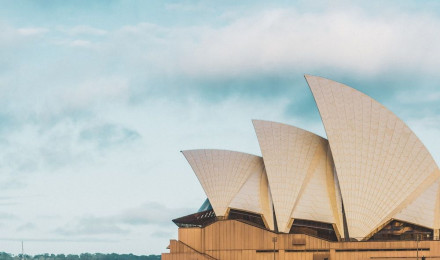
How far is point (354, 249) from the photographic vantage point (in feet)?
264

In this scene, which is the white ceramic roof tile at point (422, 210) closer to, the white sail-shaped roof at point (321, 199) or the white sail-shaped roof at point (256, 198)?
the white sail-shaped roof at point (321, 199)

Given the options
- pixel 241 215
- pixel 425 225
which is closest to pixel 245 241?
pixel 241 215

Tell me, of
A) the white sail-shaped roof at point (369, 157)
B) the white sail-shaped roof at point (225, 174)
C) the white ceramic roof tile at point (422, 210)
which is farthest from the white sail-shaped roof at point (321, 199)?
the white ceramic roof tile at point (422, 210)

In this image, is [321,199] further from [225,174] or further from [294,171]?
[225,174]

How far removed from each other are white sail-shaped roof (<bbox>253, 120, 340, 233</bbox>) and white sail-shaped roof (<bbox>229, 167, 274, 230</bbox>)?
149cm

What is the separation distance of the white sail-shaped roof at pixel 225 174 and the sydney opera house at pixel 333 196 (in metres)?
0.14

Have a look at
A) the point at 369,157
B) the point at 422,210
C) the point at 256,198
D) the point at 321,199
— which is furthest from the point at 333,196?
the point at 422,210

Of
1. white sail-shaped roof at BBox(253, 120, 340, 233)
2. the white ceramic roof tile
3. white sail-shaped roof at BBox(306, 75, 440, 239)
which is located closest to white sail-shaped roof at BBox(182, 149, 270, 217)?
white sail-shaped roof at BBox(253, 120, 340, 233)

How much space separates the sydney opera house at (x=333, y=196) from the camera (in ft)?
265

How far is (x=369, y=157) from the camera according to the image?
82.8 metres

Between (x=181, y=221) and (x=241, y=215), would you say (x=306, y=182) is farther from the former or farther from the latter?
(x=181, y=221)

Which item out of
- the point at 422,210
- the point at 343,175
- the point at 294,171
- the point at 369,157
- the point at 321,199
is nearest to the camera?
the point at 422,210

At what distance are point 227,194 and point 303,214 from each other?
8.05 metres

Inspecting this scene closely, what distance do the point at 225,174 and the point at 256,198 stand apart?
4386 millimetres
